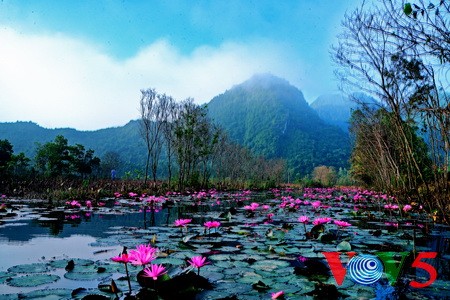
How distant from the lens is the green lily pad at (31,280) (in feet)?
7.42

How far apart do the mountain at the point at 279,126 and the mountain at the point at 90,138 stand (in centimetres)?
2323

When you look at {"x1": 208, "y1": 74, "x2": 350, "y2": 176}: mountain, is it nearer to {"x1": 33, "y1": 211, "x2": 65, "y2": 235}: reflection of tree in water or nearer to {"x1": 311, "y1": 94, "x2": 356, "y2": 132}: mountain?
{"x1": 311, "y1": 94, "x2": 356, "y2": 132}: mountain

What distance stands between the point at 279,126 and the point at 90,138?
53.4 meters

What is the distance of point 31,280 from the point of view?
2.34 metres

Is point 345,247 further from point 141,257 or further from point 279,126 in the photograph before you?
point 279,126

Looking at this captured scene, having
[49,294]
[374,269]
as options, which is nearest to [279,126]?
[374,269]

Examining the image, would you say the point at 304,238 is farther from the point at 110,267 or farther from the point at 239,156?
the point at 239,156

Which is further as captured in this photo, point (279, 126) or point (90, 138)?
point (279, 126)

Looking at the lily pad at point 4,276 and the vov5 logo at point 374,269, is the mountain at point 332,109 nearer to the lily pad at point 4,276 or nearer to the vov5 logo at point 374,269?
the vov5 logo at point 374,269

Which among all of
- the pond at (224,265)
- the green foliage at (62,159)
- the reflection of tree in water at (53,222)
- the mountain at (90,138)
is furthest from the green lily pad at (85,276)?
the mountain at (90,138)

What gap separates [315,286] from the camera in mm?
2168

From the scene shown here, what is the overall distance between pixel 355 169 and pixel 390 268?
2708cm

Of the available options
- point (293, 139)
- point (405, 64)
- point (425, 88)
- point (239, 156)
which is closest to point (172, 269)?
point (425, 88)

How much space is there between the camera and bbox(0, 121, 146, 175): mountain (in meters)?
75.1
